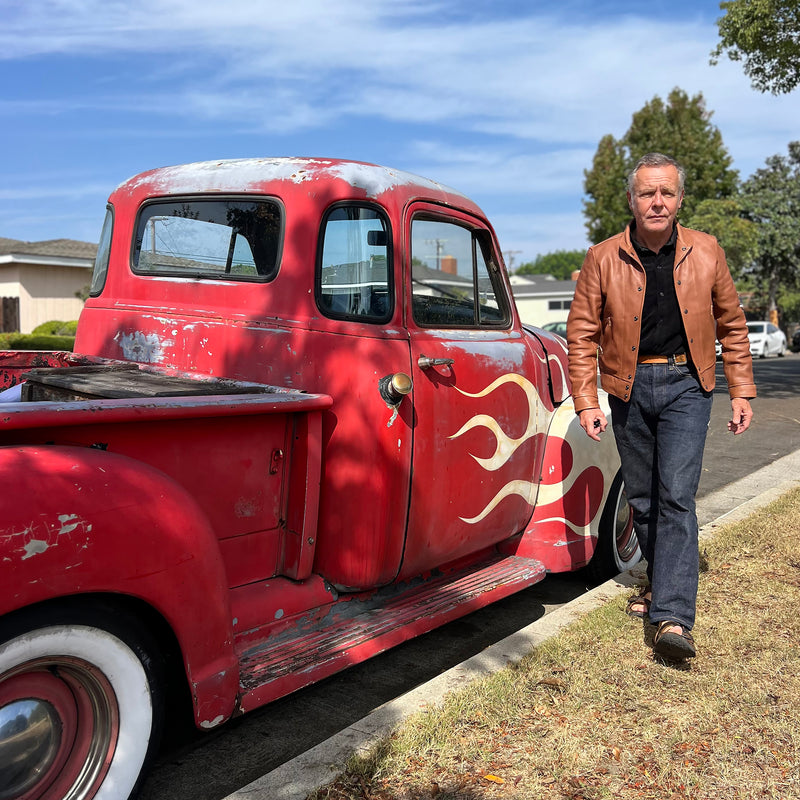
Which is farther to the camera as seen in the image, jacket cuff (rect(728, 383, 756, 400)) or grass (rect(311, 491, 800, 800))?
jacket cuff (rect(728, 383, 756, 400))

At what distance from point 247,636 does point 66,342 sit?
14826 millimetres

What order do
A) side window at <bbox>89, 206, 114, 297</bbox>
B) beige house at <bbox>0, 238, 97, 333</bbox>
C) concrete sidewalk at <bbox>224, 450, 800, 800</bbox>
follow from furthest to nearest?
beige house at <bbox>0, 238, 97, 333</bbox>
side window at <bbox>89, 206, 114, 297</bbox>
concrete sidewalk at <bbox>224, 450, 800, 800</bbox>

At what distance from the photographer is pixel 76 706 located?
2.22 metres

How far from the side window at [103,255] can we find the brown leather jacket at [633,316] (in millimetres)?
2194

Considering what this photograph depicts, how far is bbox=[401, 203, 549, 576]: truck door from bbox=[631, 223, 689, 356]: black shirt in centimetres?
68

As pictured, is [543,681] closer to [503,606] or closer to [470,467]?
[470,467]

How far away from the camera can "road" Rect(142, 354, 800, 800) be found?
8.80 feet

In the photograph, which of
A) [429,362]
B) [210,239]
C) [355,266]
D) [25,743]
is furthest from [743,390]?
[25,743]

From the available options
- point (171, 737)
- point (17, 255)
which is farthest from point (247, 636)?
point (17, 255)

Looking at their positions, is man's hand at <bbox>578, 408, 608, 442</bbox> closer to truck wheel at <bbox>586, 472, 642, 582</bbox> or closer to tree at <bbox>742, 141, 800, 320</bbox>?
truck wheel at <bbox>586, 472, 642, 582</bbox>

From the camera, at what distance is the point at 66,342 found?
16125 mm

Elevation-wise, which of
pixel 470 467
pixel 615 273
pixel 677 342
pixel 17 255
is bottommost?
pixel 470 467

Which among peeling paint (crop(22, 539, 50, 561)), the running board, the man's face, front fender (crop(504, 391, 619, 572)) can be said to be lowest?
the running board

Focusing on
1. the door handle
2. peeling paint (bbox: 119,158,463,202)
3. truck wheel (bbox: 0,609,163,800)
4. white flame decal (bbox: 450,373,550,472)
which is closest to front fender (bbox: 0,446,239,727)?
truck wheel (bbox: 0,609,163,800)
